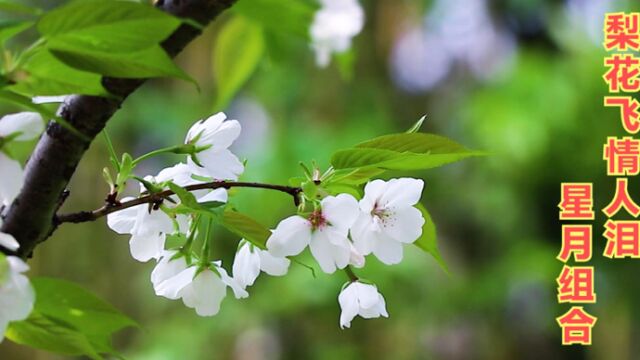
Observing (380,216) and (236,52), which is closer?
(380,216)

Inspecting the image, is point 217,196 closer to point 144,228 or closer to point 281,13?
point 144,228

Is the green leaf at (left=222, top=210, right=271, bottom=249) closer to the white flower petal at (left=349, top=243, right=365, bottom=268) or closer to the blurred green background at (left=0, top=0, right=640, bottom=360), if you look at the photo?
the white flower petal at (left=349, top=243, right=365, bottom=268)

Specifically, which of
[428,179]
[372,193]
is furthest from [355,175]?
[428,179]

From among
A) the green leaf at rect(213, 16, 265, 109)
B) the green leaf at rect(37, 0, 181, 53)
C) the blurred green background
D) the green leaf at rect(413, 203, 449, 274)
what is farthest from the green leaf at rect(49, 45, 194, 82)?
the blurred green background

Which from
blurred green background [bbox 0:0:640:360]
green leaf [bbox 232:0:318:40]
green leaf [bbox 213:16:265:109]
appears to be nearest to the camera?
green leaf [bbox 232:0:318:40]

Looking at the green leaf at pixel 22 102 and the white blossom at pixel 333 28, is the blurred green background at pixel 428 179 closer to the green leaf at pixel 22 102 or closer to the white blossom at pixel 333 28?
the white blossom at pixel 333 28
